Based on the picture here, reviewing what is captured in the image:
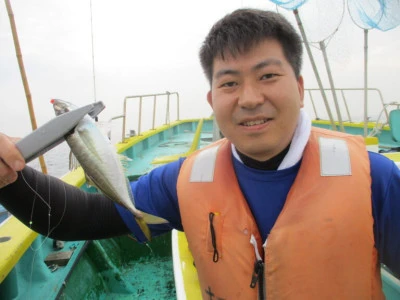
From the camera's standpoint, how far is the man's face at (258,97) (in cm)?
159

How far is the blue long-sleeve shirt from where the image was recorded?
155 centimetres

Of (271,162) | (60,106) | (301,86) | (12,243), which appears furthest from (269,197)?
(12,243)

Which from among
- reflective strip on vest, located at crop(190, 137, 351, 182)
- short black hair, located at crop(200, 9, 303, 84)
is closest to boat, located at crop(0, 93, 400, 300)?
reflective strip on vest, located at crop(190, 137, 351, 182)

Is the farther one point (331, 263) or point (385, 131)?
point (385, 131)

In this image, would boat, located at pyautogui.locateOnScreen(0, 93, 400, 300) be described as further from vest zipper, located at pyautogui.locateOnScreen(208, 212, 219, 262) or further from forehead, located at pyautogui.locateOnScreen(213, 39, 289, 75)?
forehead, located at pyautogui.locateOnScreen(213, 39, 289, 75)

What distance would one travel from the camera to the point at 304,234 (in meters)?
1.58

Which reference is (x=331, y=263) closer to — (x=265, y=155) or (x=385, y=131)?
(x=265, y=155)

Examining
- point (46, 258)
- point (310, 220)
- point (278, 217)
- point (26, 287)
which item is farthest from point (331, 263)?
point (46, 258)

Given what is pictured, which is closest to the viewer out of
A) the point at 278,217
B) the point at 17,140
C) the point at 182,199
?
the point at 17,140

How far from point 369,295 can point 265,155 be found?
0.86 meters

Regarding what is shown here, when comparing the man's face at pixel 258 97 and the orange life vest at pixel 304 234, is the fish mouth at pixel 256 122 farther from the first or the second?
the orange life vest at pixel 304 234

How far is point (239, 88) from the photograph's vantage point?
5.33 feet

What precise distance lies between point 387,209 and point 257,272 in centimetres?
71

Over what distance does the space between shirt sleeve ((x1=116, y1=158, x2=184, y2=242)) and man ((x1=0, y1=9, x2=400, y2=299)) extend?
31 millimetres
